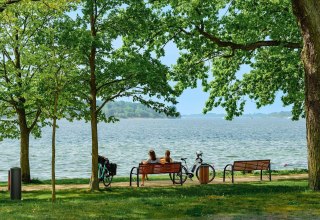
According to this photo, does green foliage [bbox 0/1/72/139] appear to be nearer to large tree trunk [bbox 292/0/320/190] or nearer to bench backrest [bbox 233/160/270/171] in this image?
bench backrest [bbox 233/160/270/171]

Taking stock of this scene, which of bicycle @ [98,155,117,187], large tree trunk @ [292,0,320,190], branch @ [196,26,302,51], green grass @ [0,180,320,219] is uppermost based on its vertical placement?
branch @ [196,26,302,51]

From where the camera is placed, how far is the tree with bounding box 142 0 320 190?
1567cm

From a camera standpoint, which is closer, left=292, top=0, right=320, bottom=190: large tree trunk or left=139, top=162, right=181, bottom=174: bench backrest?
left=292, top=0, right=320, bottom=190: large tree trunk

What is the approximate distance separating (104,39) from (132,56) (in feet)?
4.13

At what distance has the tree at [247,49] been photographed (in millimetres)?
15672

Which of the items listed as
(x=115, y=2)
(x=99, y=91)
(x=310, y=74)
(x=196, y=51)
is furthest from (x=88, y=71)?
(x=310, y=74)

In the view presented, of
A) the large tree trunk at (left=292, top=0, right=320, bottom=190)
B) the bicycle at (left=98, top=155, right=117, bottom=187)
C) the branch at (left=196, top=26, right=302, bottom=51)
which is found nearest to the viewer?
the large tree trunk at (left=292, top=0, right=320, bottom=190)

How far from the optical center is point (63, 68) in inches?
784

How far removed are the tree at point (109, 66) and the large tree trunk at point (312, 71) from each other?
644cm

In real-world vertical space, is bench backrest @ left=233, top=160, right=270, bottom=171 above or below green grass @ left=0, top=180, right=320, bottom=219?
above

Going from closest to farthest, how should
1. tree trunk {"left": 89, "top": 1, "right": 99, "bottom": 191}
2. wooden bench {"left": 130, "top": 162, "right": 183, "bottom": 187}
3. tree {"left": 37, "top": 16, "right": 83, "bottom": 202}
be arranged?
tree {"left": 37, "top": 16, "right": 83, "bottom": 202} → tree trunk {"left": 89, "top": 1, "right": 99, "bottom": 191} → wooden bench {"left": 130, "top": 162, "right": 183, "bottom": 187}

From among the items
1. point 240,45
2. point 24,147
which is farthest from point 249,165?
point 24,147

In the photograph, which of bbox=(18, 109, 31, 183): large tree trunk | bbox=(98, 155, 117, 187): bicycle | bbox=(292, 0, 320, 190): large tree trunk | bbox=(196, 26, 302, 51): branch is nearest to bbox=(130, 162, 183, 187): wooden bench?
bbox=(98, 155, 117, 187): bicycle

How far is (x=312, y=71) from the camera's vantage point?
50.8 ft
